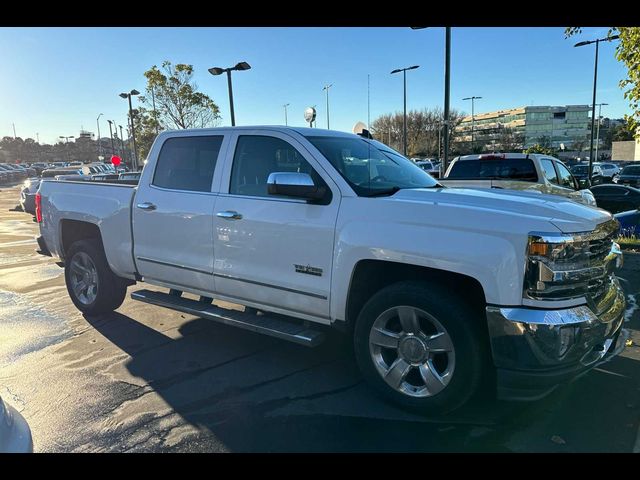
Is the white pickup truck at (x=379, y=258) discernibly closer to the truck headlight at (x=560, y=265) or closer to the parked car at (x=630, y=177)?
the truck headlight at (x=560, y=265)

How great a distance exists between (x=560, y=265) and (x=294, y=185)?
182 centimetres

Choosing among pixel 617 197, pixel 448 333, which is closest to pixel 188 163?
pixel 448 333

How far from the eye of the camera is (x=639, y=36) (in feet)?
22.1

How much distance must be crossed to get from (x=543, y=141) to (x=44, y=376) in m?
87.2

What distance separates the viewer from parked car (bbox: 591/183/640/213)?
439 inches

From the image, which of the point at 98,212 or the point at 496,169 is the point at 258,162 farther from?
the point at 496,169

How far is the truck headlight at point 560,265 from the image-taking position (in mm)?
2719

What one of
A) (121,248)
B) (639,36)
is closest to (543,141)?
(639,36)

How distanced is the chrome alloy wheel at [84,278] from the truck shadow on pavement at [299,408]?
120 centimetres

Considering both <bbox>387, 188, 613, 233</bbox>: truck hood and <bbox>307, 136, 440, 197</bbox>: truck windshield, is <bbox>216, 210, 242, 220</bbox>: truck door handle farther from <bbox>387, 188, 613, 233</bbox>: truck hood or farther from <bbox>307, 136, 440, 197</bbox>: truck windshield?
<bbox>387, 188, 613, 233</bbox>: truck hood

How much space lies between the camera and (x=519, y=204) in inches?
121

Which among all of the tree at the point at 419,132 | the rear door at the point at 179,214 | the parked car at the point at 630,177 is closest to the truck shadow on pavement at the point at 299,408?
the rear door at the point at 179,214

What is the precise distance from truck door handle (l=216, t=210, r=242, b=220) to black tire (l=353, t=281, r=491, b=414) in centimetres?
137
